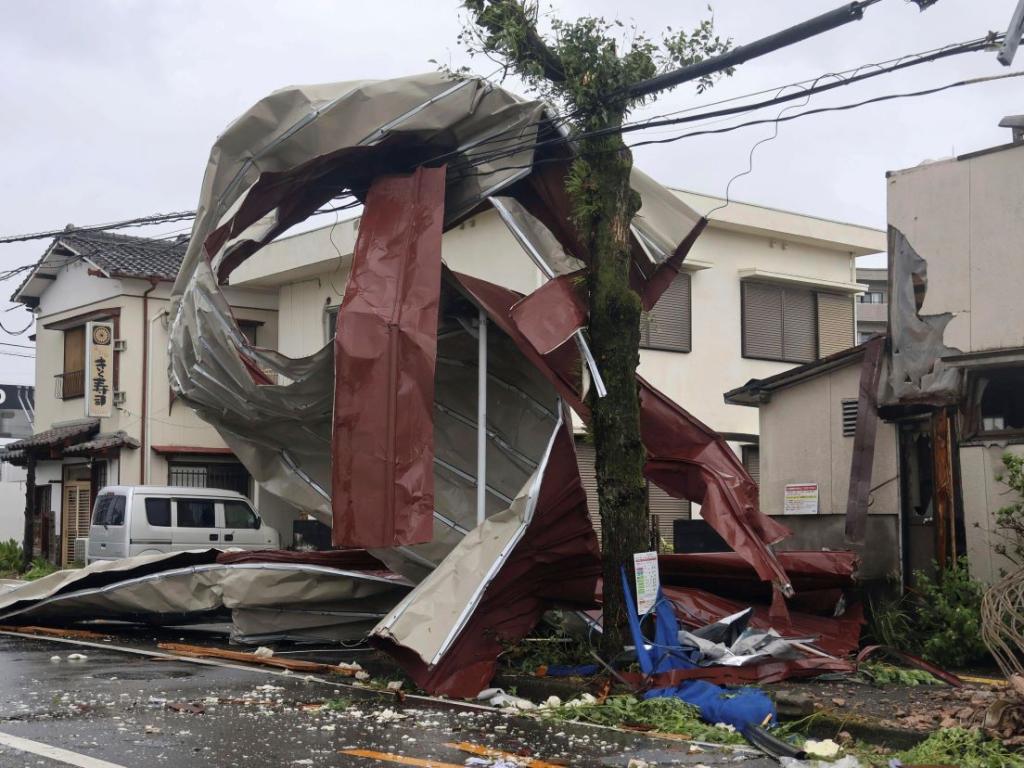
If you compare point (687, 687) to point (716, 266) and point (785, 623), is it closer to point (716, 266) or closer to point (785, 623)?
point (785, 623)

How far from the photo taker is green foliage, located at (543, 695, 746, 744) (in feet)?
27.1

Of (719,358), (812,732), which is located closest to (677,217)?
(812,732)

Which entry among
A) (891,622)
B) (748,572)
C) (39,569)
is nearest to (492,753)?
(748,572)

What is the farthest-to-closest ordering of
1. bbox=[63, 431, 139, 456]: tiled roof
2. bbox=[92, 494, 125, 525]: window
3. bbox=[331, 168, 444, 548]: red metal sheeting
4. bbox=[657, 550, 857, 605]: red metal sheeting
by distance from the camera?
1. bbox=[63, 431, 139, 456]: tiled roof
2. bbox=[92, 494, 125, 525]: window
3. bbox=[657, 550, 857, 605]: red metal sheeting
4. bbox=[331, 168, 444, 548]: red metal sheeting

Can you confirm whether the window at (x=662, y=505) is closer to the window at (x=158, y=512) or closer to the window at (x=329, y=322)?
the window at (x=329, y=322)

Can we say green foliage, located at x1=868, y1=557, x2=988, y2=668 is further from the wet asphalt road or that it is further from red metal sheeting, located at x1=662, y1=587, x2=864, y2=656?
the wet asphalt road

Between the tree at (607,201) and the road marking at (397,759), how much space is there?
3.53 meters

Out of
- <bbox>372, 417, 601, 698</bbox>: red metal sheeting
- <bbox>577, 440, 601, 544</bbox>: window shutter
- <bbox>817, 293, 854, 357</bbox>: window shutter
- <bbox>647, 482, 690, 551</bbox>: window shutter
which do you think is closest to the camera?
<bbox>372, 417, 601, 698</bbox>: red metal sheeting

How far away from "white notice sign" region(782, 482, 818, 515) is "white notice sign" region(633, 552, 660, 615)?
13.9 ft

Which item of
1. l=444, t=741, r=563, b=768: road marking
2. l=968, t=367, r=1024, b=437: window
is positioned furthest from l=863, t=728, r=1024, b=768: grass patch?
l=968, t=367, r=1024, b=437: window

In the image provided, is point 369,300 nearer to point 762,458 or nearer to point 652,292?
point 652,292

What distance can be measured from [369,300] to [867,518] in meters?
6.06

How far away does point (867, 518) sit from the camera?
13.0 m

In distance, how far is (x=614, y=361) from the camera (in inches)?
419
